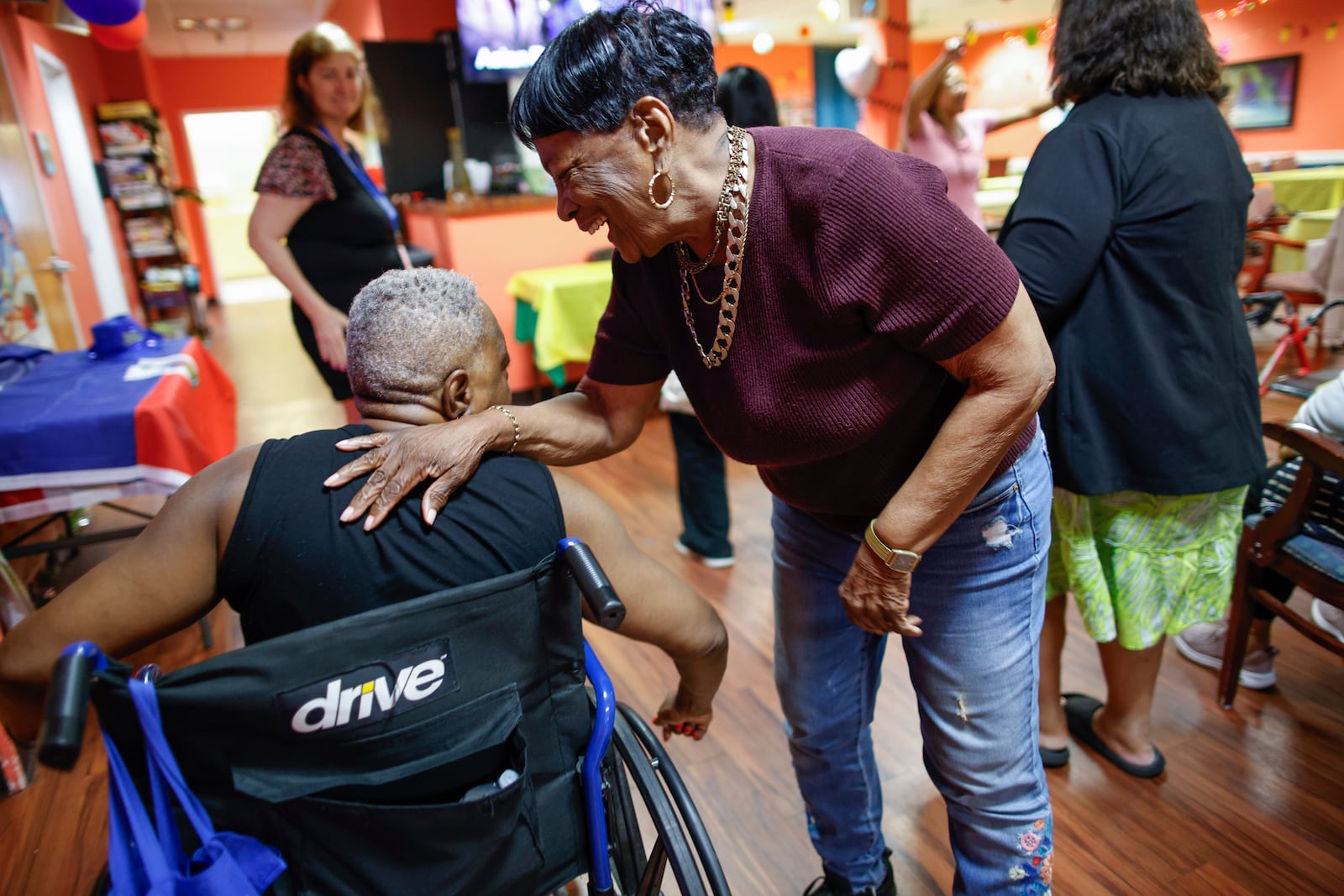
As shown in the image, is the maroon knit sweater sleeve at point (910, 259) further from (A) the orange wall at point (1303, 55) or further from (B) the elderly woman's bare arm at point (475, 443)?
(A) the orange wall at point (1303, 55)

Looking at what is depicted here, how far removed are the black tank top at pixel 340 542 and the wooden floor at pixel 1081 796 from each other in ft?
3.31

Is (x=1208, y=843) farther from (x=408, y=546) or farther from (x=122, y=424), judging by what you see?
(x=122, y=424)

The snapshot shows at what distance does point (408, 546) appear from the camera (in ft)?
2.85

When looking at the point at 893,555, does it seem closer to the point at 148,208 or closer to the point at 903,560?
the point at 903,560

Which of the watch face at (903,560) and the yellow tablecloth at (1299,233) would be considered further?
the yellow tablecloth at (1299,233)

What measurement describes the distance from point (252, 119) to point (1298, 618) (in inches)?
695

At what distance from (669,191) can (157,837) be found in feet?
2.59

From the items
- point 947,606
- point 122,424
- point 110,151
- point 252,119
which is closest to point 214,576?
point 947,606

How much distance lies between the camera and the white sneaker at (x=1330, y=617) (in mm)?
1854

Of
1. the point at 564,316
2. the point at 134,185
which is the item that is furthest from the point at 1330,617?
the point at 134,185

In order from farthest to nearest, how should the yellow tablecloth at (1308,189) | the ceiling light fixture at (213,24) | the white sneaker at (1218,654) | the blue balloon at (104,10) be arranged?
the ceiling light fixture at (213,24), the yellow tablecloth at (1308,189), the blue balloon at (104,10), the white sneaker at (1218,654)

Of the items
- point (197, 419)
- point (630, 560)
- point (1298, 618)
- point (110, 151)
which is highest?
point (110, 151)

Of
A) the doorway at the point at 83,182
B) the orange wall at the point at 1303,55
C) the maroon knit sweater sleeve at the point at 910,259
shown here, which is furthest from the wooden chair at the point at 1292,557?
the doorway at the point at 83,182

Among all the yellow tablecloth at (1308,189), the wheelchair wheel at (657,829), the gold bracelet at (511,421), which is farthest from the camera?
the yellow tablecloth at (1308,189)
